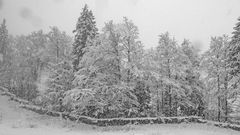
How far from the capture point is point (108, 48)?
21953 millimetres

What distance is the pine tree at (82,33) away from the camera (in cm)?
2695

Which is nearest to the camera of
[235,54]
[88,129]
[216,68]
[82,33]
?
[88,129]

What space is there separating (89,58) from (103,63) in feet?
4.82

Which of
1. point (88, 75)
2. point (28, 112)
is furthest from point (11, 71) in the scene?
point (88, 75)

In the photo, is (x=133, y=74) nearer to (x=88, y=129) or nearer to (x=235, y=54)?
(x=88, y=129)

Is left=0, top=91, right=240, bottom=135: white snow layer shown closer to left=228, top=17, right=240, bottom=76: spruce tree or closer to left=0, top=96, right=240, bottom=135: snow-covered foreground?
left=0, top=96, right=240, bottom=135: snow-covered foreground

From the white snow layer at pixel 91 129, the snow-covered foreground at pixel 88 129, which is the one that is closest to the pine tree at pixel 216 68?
the white snow layer at pixel 91 129

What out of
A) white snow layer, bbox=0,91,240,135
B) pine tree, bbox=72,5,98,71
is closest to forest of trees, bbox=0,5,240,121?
pine tree, bbox=72,5,98,71

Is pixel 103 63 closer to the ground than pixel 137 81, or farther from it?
farther from it

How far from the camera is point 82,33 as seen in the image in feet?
88.9

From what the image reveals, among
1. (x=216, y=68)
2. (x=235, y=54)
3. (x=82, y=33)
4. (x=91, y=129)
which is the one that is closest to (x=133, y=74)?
(x=91, y=129)

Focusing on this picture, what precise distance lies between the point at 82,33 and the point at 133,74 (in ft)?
32.8

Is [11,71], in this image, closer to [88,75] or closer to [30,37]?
[30,37]

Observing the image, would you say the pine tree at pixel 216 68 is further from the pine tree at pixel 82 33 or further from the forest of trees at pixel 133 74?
the pine tree at pixel 82 33
